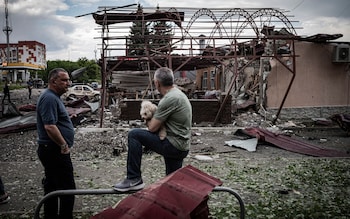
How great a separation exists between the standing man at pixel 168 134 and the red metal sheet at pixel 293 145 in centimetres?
677

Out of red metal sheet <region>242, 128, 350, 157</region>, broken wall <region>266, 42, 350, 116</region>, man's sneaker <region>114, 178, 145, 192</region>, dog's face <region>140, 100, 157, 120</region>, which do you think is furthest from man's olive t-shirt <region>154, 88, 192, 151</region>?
broken wall <region>266, 42, 350, 116</region>

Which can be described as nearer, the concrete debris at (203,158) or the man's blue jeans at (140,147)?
the man's blue jeans at (140,147)

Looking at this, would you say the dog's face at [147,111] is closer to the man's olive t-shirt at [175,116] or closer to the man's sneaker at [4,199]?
the man's olive t-shirt at [175,116]

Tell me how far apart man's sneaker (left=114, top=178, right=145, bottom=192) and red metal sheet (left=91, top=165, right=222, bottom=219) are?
0.70 metres

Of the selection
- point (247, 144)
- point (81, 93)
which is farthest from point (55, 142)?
point (81, 93)

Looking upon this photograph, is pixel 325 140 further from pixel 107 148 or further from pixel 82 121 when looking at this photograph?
pixel 82 121

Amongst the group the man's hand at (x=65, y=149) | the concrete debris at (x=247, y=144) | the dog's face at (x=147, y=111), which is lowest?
the concrete debris at (x=247, y=144)

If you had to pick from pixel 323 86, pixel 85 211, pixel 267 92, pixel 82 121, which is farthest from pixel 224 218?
pixel 323 86

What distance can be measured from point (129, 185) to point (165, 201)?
3.22ft

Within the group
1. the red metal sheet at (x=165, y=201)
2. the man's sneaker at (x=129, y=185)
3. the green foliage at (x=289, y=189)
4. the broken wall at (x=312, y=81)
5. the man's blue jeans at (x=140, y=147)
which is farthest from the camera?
the broken wall at (x=312, y=81)

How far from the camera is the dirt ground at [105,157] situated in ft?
18.4

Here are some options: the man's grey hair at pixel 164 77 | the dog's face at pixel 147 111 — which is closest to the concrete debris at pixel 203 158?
the dog's face at pixel 147 111

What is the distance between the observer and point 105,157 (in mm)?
8945

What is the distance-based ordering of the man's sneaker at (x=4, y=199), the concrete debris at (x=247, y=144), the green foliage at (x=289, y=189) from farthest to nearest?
the concrete debris at (x=247, y=144) < the man's sneaker at (x=4, y=199) < the green foliage at (x=289, y=189)
